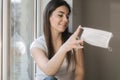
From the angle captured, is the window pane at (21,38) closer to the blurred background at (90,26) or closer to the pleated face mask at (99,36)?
the blurred background at (90,26)

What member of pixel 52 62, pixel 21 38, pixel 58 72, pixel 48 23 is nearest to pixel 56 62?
pixel 52 62

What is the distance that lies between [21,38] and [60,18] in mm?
436

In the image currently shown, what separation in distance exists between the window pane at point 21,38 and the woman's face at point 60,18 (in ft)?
0.98

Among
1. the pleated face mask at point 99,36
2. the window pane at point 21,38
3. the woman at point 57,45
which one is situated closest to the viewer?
the pleated face mask at point 99,36

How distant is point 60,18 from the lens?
1506 mm

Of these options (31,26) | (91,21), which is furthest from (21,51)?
(91,21)

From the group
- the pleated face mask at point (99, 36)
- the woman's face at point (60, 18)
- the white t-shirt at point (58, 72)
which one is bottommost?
the white t-shirt at point (58, 72)

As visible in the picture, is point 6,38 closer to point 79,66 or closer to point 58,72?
point 58,72

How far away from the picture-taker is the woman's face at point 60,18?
1.50m

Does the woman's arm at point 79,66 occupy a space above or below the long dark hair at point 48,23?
below

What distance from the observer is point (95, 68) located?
190 cm

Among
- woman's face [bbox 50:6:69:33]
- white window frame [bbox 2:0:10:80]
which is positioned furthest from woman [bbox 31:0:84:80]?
white window frame [bbox 2:0:10:80]

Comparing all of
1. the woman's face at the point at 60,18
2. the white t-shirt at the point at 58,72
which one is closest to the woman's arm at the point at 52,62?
the white t-shirt at the point at 58,72

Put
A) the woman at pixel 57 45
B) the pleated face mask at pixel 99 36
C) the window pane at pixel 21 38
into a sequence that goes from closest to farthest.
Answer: the pleated face mask at pixel 99 36, the woman at pixel 57 45, the window pane at pixel 21 38
